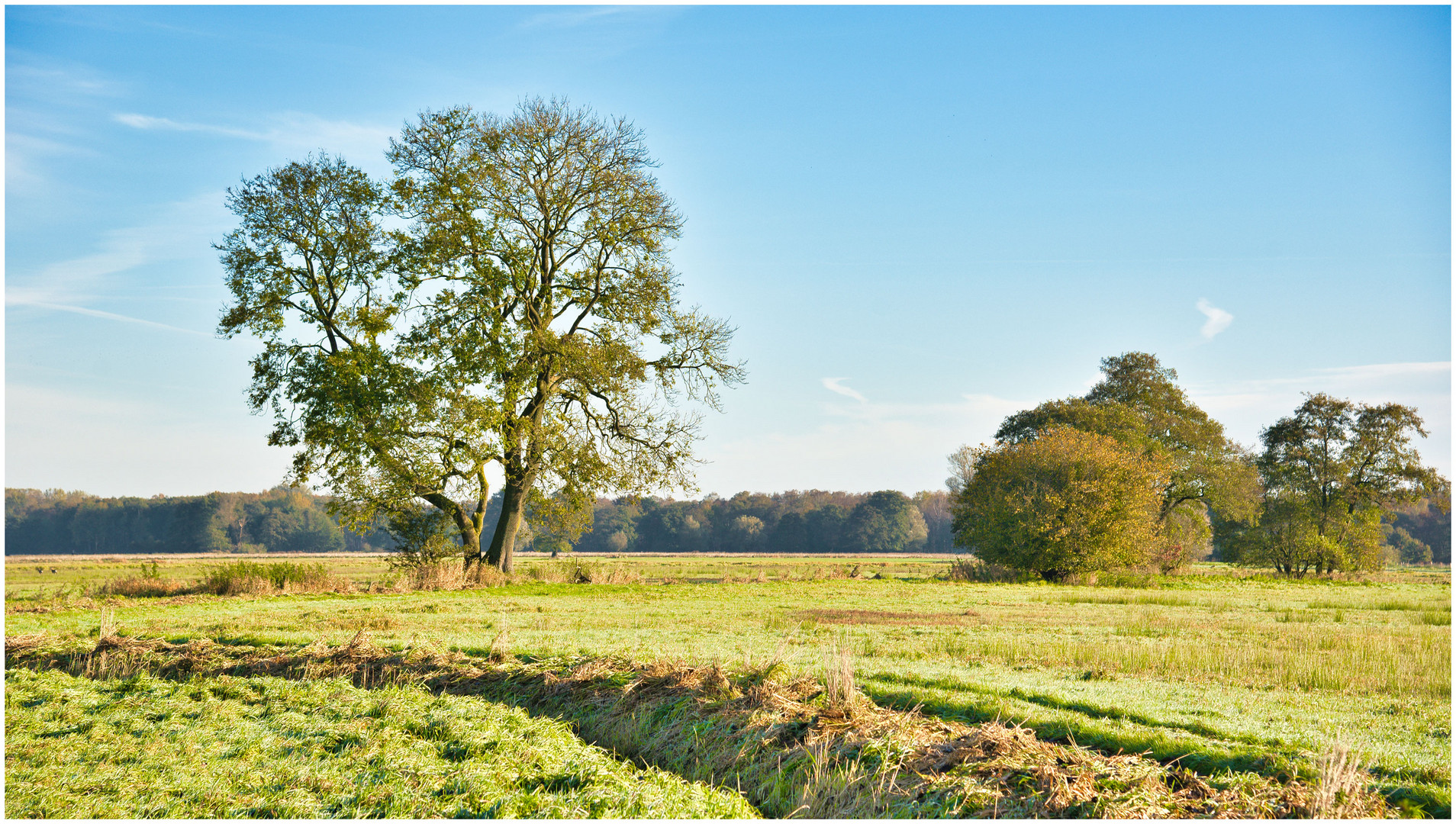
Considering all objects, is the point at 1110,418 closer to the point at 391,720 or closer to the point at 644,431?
the point at 644,431

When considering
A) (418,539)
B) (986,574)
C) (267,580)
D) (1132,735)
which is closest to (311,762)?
(1132,735)

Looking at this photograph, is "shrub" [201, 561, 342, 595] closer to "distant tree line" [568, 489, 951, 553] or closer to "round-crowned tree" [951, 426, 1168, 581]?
"round-crowned tree" [951, 426, 1168, 581]

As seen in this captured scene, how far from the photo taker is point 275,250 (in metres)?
29.2

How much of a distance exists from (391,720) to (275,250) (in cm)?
2446

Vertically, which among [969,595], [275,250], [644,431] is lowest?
[969,595]

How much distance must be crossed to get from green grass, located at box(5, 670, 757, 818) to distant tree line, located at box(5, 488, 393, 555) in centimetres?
9216

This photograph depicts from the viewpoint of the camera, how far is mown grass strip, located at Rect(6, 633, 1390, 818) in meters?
6.66

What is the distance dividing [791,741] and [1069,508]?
33480 millimetres

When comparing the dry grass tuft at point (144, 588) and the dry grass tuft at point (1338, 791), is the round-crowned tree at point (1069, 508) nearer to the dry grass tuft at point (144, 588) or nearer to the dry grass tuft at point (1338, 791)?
the dry grass tuft at point (144, 588)

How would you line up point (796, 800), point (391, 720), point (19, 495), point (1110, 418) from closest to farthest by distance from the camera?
point (796, 800)
point (391, 720)
point (1110, 418)
point (19, 495)

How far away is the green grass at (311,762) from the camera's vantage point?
7012 mm

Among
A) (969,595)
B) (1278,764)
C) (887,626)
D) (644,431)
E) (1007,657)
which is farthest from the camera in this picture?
(644,431)

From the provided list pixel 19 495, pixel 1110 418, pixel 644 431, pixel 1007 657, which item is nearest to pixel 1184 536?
pixel 1110 418

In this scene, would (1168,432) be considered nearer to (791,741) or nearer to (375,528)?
(791,741)
